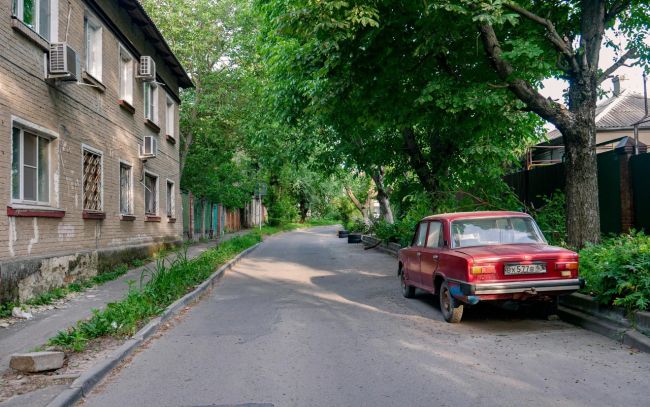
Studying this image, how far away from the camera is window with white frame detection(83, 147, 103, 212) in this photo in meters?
12.3

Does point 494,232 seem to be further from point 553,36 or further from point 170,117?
point 170,117

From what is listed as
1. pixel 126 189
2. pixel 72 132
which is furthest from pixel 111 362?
pixel 126 189

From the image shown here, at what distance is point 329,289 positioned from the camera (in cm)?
1152

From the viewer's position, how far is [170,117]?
68.8 feet

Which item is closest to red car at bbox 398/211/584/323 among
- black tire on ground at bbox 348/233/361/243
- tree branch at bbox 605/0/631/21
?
tree branch at bbox 605/0/631/21

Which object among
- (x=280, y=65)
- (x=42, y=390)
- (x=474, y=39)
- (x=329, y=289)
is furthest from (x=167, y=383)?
(x=280, y=65)

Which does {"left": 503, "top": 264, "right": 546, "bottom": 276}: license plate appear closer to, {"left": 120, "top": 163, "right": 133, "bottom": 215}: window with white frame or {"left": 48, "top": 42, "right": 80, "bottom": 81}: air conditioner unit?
{"left": 48, "top": 42, "right": 80, "bottom": 81}: air conditioner unit

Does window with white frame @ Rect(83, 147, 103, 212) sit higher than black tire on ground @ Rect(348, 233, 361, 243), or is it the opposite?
window with white frame @ Rect(83, 147, 103, 212)

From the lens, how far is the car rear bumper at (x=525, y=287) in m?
6.91

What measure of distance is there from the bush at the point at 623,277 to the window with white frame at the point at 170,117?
16.5 metres

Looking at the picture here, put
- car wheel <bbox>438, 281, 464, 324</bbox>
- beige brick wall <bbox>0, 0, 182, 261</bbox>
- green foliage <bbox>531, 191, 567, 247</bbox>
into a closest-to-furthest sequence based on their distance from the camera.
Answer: car wheel <bbox>438, 281, 464, 324</bbox>, beige brick wall <bbox>0, 0, 182, 261</bbox>, green foliage <bbox>531, 191, 567, 247</bbox>

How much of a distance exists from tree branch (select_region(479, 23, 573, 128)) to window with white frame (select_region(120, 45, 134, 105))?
10.4 meters

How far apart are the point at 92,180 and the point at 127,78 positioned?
4.20 m

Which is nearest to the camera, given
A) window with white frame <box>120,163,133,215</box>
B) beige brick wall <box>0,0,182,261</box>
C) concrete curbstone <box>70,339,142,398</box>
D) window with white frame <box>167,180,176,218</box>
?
concrete curbstone <box>70,339,142,398</box>
